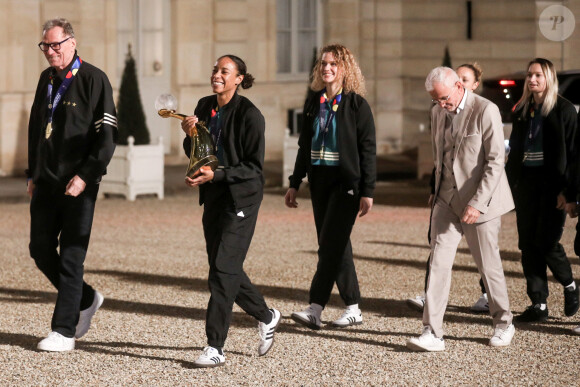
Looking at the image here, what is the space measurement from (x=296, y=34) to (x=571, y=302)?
48.7 feet

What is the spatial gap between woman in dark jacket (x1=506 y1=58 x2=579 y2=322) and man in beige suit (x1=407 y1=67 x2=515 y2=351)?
34.2 inches

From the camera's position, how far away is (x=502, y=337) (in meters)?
7.73

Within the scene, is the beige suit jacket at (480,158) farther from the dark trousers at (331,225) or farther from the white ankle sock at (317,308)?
the white ankle sock at (317,308)

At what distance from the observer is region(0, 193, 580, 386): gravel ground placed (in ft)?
23.1

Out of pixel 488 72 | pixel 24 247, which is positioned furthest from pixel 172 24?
pixel 24 247

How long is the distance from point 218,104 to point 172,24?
14.1m

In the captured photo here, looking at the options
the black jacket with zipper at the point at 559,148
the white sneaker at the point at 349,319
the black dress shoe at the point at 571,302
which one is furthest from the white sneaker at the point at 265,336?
the black dress shoe at the point at 571,302

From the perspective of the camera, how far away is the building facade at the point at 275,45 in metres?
19.1

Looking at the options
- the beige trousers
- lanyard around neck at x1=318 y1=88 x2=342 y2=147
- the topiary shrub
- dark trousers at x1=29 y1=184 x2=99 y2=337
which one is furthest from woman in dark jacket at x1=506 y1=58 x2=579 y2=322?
the topiary shrub

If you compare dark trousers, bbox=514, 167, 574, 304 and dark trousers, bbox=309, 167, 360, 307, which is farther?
dark trousers, bbox=514, 167, 574, 304

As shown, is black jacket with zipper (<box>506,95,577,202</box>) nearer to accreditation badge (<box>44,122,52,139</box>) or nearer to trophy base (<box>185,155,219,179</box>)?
trophy base (<box>185,155,219,179</box>)

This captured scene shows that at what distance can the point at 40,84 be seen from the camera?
304 inches

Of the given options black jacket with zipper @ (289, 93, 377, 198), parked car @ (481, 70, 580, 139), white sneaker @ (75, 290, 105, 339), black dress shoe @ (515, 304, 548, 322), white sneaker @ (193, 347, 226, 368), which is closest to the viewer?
white sneaker @ (193, 347, 226, 368)

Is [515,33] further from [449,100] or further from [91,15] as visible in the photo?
[449,100]
